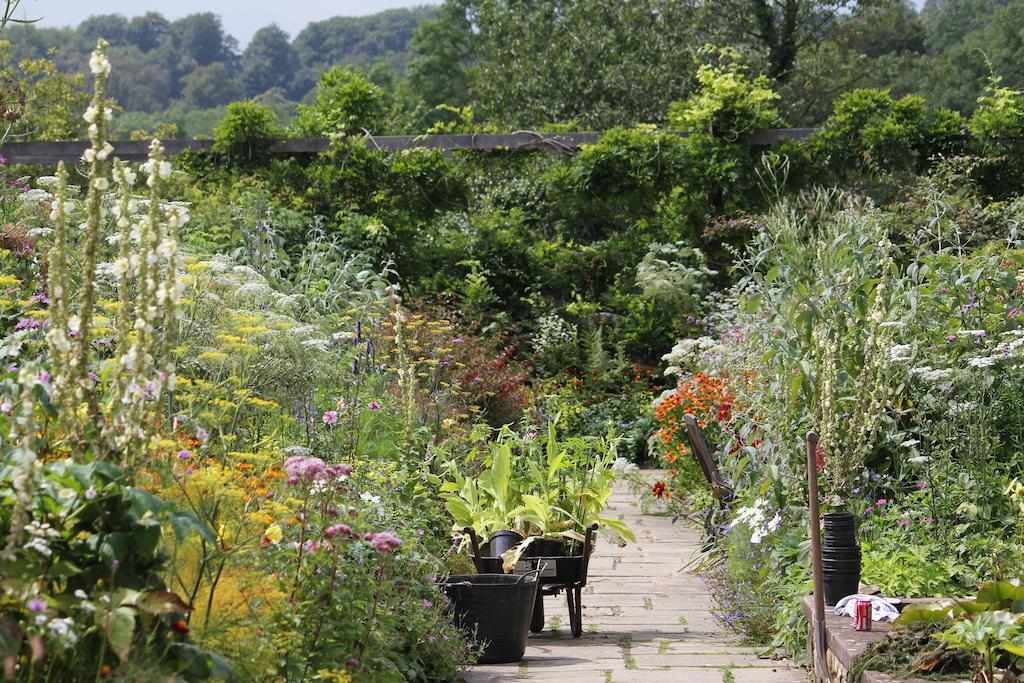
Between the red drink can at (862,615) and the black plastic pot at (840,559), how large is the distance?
1.23 ft

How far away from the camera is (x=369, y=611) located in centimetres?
337

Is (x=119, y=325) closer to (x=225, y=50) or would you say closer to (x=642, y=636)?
(x=642, y=636)

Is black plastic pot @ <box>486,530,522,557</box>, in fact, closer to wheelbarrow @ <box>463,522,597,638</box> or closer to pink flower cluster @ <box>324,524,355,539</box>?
wheelbarrow @ <box>463,522,597,638</box>

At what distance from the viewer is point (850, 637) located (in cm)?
352

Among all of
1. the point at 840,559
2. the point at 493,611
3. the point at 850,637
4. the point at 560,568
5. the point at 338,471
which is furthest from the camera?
the point at 560,568

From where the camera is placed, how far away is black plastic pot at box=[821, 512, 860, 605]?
3965 millimetres

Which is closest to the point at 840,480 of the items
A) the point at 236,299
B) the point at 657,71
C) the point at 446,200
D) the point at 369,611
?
the point at 369,611

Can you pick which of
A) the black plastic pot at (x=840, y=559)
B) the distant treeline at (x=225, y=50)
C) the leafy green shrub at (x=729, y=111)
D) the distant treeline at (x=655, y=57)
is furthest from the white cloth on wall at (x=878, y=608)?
the distant treeline at (x=225, y=50)

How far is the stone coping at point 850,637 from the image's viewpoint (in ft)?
10.1

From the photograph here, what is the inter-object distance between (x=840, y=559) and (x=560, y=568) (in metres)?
1.26

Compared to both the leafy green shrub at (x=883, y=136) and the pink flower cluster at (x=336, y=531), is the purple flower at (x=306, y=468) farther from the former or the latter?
the leafy green shrub at (x=883, y=136)

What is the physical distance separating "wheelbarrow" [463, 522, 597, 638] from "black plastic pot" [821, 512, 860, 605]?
1117 mm

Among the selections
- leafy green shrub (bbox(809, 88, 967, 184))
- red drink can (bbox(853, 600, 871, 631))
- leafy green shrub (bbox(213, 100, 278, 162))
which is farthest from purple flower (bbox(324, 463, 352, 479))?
leafy green shrub (bbox(809, 88, 967, 184))

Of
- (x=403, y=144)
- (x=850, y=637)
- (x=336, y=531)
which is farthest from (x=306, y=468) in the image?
(x=403, y=144)
